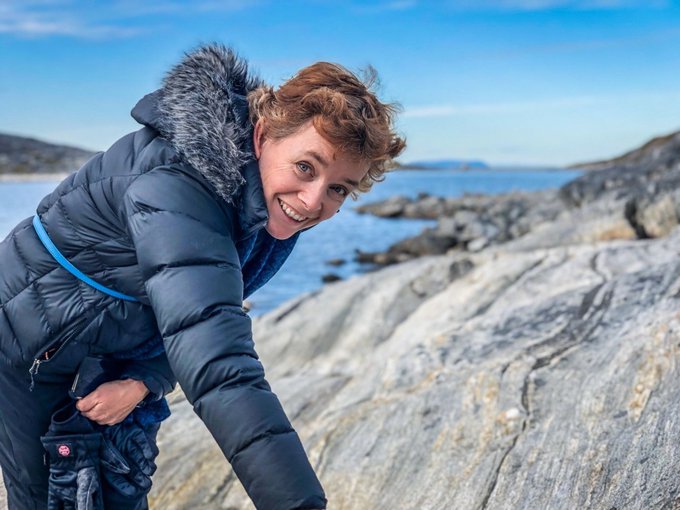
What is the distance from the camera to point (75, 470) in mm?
3092

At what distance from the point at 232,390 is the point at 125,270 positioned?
2.29ft

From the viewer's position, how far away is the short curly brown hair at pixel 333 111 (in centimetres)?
284

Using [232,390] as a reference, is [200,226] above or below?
above

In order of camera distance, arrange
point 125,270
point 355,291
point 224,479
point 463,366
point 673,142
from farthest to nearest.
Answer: point 673,142 < point 355,291 < point 463,366 < point 224,479 < point 125,270

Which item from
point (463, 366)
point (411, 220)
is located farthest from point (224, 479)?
point (411, 220)

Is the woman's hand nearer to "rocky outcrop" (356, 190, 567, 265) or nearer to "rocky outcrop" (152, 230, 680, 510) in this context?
"rocky outcrop" (152, 230, 680, 510)

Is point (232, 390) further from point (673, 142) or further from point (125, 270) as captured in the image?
point (673, 142)

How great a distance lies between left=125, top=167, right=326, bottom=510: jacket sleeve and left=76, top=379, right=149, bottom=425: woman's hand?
26.1 inches

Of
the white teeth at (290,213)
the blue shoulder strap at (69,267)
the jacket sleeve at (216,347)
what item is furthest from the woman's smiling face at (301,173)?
the blue shoulder strap at (69,267)

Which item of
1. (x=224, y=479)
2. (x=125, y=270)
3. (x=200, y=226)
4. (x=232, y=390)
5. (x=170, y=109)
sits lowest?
(x=224, y=479)

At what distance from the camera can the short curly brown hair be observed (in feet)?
9.32

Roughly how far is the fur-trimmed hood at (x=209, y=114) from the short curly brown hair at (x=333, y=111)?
12 cm

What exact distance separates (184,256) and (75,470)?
1188 millimetres

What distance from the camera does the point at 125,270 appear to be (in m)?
2.80
